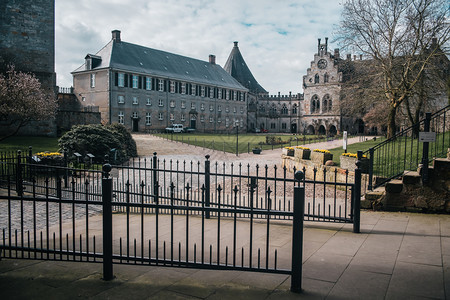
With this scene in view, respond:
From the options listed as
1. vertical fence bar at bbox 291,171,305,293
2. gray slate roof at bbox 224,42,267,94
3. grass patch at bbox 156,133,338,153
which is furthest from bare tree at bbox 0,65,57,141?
gray slate roof at bbox 224,42,267,94

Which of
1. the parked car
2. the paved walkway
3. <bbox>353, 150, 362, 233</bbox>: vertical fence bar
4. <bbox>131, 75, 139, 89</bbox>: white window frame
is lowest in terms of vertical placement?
the paved walkway

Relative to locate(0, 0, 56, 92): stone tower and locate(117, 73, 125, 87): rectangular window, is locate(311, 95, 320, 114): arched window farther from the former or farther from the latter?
locate(0, 0, 56, 92): stone tower

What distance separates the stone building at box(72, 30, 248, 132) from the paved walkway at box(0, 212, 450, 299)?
42551 mm

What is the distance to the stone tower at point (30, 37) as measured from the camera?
1127 inches

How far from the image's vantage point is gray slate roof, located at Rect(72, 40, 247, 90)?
46.6m

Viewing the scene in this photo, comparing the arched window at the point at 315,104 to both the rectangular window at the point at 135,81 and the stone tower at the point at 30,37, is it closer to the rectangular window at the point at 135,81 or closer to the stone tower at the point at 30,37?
the rectangular window at the point at 135,81

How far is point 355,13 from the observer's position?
23.5 metres

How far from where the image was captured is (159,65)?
52812 millimetres

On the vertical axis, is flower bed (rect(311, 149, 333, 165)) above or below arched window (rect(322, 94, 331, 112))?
below

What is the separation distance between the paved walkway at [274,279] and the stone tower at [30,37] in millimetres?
29784

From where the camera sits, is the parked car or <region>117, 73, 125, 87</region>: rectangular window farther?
the parked car

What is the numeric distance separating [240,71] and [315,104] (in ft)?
75.2

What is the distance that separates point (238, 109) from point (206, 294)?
64.9 metres

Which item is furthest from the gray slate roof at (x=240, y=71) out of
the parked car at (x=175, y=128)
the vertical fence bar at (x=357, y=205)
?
the vertical fence bar at (x=357, y=205)
